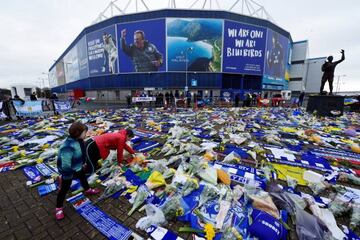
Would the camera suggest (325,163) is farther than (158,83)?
No

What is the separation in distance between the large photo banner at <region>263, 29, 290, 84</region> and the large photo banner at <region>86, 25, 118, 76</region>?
2969cm

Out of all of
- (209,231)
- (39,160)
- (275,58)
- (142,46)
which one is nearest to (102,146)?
(39,160)

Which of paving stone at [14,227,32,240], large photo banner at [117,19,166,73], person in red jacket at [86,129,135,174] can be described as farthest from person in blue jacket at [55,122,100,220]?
large photo banner at [117,19,166,73]

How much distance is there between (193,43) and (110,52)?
16.0 meters

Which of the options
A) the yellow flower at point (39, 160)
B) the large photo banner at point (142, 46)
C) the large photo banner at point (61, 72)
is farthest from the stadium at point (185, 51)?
the large photo banner at point (61, 72)

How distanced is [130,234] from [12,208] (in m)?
2.00

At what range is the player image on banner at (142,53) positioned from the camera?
28828 mm

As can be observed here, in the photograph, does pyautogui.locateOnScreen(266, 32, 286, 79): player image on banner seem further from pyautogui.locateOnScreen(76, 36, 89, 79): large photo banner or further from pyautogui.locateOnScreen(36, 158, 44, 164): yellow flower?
pyautogui.locateOnScreen(76, 36, 89, 79): large photo banner

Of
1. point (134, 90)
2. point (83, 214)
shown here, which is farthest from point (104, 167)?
point (134, 90)

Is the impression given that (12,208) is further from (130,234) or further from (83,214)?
(130,234)

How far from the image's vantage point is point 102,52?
3312 cm

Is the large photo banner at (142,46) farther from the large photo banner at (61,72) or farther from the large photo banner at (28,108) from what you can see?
the large photo banner at (61,72)

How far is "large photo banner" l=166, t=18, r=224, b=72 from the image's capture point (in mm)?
28109

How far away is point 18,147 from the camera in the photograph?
4934 mm
